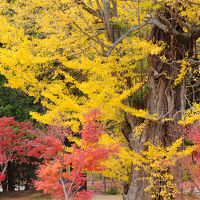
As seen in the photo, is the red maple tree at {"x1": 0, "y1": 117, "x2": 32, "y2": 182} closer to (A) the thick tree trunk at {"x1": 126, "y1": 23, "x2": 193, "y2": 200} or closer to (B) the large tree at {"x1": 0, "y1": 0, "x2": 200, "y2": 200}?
(B) the large tree at {"x1": 0, "y1": 0, "x2": 200, "y2": 200}

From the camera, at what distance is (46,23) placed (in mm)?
6391

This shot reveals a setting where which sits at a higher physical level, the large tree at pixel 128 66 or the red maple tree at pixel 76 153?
the large tree at pixel 128 66

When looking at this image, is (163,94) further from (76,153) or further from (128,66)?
(76,153)

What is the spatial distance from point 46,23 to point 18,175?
21.5 feet

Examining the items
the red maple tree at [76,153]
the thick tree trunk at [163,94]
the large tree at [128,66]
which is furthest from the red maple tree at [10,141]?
the thick tree trunk at [163,94]

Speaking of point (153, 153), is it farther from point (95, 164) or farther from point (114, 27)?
point (114, 27)

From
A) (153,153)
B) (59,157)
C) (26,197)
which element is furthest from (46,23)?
(26,197)

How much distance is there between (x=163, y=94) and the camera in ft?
19.5

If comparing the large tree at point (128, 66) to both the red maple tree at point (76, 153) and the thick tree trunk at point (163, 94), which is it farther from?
the red maple tree at point (76, 153)

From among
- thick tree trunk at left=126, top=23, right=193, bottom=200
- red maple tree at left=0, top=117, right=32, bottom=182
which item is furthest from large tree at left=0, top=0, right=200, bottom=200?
red maple tree at left=0, top=117, right=32, bottom=182

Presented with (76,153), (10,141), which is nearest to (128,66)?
(76,153)

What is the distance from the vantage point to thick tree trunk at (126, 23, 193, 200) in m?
5.68

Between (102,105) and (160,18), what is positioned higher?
(160,18)

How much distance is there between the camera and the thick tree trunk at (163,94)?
223 inches
